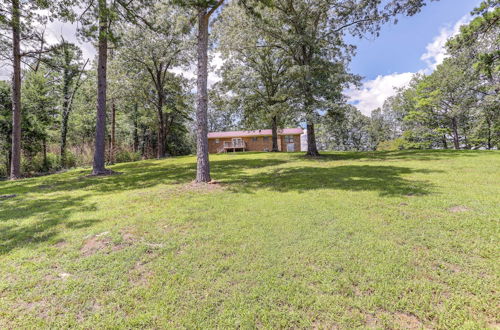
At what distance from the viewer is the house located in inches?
1303

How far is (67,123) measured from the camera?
18.0 metres

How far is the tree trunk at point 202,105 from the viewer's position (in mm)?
6723

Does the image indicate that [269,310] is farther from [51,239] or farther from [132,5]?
[132,5]

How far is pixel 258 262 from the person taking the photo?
8.77 ft

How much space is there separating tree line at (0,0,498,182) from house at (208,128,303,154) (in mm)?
11705

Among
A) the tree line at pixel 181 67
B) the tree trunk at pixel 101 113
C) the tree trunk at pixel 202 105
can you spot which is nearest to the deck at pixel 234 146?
the tree line at pixel 181 67

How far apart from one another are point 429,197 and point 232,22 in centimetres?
1392

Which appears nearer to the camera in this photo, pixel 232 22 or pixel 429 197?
pixel 429 197

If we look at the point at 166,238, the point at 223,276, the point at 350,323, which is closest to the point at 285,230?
the point at 223,276

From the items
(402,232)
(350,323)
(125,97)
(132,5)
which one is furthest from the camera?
(125,97)

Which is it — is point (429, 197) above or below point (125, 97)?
below

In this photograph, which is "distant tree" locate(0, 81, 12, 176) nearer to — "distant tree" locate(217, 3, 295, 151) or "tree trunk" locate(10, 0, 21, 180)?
"tree trunk" locate(10, 0, 21, 180)

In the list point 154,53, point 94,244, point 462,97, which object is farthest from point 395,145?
point 94,244

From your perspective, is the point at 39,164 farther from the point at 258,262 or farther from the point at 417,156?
the point at 417,156
